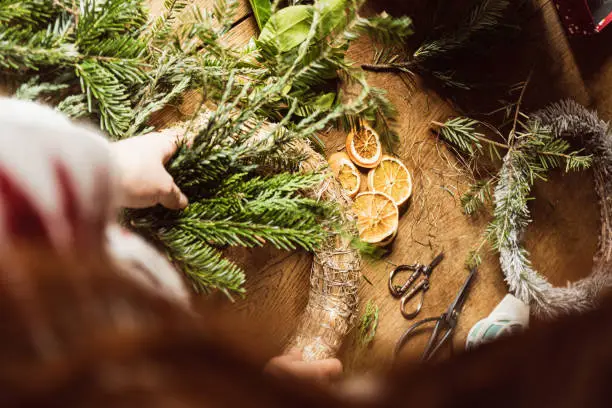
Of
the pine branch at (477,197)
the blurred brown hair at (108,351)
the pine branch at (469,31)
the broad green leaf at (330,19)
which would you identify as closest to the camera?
the blurred brown hair at (108,351)

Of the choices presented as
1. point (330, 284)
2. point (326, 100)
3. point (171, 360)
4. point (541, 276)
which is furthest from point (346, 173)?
point (171, 360)

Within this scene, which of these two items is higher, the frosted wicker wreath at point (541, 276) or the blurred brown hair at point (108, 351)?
the blurred brown hair at point (108, 351)

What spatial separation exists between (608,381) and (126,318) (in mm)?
323

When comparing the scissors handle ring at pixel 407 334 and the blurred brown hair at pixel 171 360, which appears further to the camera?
the scissors handle ring at pixel 407 334

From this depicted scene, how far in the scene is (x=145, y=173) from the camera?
34.7 inches

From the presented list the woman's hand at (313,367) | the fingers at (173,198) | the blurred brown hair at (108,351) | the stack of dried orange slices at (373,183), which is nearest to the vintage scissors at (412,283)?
the stack of dried orange slices at (373,183)

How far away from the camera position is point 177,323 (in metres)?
0.33

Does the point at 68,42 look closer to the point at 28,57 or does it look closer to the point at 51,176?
the point at 28,57

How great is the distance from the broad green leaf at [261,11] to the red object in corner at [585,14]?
0.82 meters

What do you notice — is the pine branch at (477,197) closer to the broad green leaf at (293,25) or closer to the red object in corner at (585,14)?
the red object in corner at (585,14)

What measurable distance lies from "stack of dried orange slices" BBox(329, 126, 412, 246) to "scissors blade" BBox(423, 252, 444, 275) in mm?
137

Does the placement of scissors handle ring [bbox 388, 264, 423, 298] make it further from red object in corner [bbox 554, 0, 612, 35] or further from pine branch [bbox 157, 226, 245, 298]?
red object in corner [bbox 554, 0, 612, 35]

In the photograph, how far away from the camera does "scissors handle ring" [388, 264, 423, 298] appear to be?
1.37 metres

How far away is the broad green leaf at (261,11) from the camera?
48.8 inches
